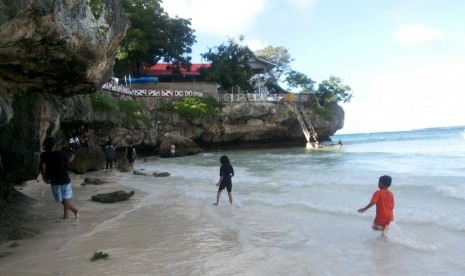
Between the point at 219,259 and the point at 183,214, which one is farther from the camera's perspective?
the point at 183,214

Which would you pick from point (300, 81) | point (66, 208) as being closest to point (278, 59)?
point (300, 81)

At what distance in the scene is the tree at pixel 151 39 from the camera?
32.6 metres

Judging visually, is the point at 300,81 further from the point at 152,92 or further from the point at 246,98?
the point at 152,92

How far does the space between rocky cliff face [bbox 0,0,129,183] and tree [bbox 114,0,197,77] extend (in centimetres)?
2401

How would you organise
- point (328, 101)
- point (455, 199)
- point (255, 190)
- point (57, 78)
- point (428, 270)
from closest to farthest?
point (428, 270), point (57, 78), point (455, 199), point (255, 190), point (328, 101)

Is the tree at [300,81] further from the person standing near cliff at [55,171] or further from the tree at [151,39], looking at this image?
the person standing near cliff at [55,171]

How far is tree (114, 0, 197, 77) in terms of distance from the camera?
32.6m

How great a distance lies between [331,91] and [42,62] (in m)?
40.5

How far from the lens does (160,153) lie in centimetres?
2986

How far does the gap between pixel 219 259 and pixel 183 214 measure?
3.23 metres

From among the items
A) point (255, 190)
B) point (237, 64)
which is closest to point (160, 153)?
point (237, 64)

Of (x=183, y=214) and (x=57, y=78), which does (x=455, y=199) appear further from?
(x=57, y=78)

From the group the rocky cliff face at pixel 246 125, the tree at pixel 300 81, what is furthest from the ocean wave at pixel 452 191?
the tree at pixel 300 81

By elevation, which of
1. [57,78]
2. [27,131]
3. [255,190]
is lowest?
[255,190]
